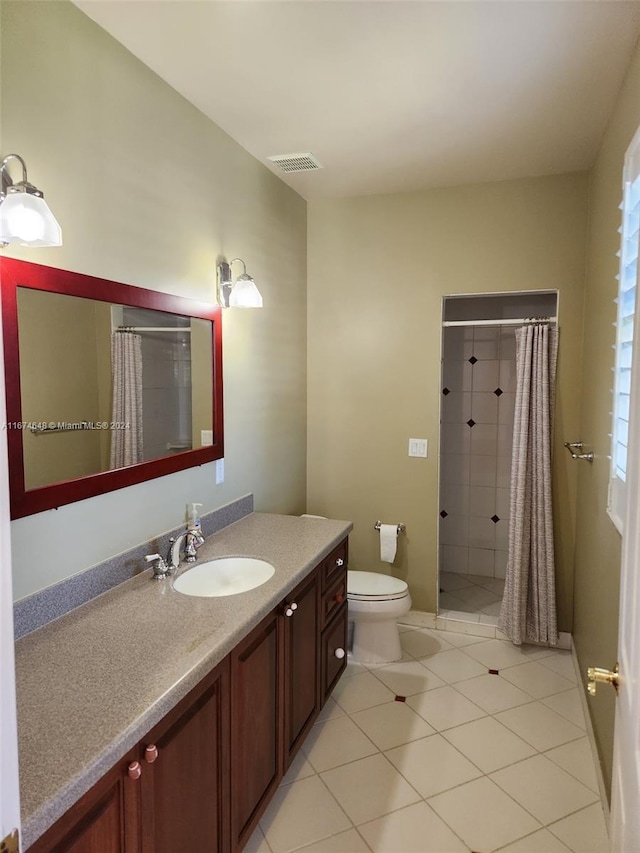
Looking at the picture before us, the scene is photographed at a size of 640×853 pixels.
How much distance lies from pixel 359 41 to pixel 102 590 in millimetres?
1990

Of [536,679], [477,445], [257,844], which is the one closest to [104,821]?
[257,844]

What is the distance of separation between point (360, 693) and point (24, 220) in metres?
2.48

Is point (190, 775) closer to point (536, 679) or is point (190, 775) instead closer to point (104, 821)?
point (104, 821)

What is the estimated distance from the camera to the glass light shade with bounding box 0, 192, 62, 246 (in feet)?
4.17

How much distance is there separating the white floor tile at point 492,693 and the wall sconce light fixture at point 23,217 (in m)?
2.65

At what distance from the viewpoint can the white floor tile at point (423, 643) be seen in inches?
124

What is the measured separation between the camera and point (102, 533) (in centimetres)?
182

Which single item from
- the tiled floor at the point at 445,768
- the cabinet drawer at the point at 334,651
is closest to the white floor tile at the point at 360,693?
the tiled floor at the point at 445,768

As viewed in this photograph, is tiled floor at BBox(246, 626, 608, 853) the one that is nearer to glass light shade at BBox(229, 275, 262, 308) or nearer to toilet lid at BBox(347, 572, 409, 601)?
toilet lid at BBox(347, 572, 409, 601)

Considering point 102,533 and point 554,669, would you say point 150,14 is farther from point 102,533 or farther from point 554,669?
point 554,669

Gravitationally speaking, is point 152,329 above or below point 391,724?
above

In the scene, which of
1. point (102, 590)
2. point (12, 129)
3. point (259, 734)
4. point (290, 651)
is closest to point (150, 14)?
point (12, 129)

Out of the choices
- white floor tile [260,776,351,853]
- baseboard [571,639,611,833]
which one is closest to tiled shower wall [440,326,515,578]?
baseboard [571,639,611,833]

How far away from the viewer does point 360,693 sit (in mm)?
2730
